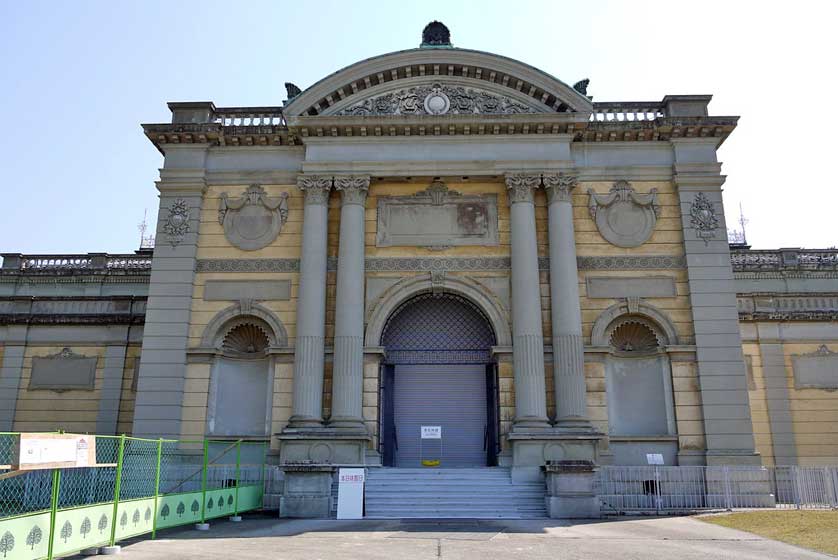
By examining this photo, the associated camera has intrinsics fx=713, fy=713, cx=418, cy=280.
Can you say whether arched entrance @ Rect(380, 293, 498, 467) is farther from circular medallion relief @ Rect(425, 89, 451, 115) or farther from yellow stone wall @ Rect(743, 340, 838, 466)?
yellow stone wall @ Rect(743, 340, 838, 466)

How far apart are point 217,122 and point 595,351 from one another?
15.9 m

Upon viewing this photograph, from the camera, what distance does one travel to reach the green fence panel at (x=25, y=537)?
9.70m

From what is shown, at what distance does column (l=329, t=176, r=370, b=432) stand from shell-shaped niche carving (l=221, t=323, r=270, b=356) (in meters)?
3.24

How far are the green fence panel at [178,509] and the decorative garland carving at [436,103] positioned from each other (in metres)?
14.7

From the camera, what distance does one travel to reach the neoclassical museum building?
23750 mm

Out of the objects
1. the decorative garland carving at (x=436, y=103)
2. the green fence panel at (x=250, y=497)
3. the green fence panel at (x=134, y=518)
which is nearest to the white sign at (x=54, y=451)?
the green fence panel at (x=134, y=518)

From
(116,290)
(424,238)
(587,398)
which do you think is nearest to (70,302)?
(116,290)

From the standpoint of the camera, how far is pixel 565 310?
78.5ft

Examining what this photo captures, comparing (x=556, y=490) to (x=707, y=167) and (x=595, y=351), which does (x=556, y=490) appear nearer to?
(x=595, y=351)

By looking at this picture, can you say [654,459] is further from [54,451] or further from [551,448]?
[54,451]

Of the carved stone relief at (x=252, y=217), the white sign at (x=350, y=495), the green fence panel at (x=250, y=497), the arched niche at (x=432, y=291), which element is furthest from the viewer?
the carved stone relief at (x=252, y=217)

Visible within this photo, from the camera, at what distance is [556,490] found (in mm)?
20078

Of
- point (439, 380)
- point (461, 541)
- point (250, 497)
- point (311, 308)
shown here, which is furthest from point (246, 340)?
point (461, 541)

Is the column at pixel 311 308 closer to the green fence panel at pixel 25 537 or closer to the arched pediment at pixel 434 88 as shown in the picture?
the arched pediment at pixel 434 88
